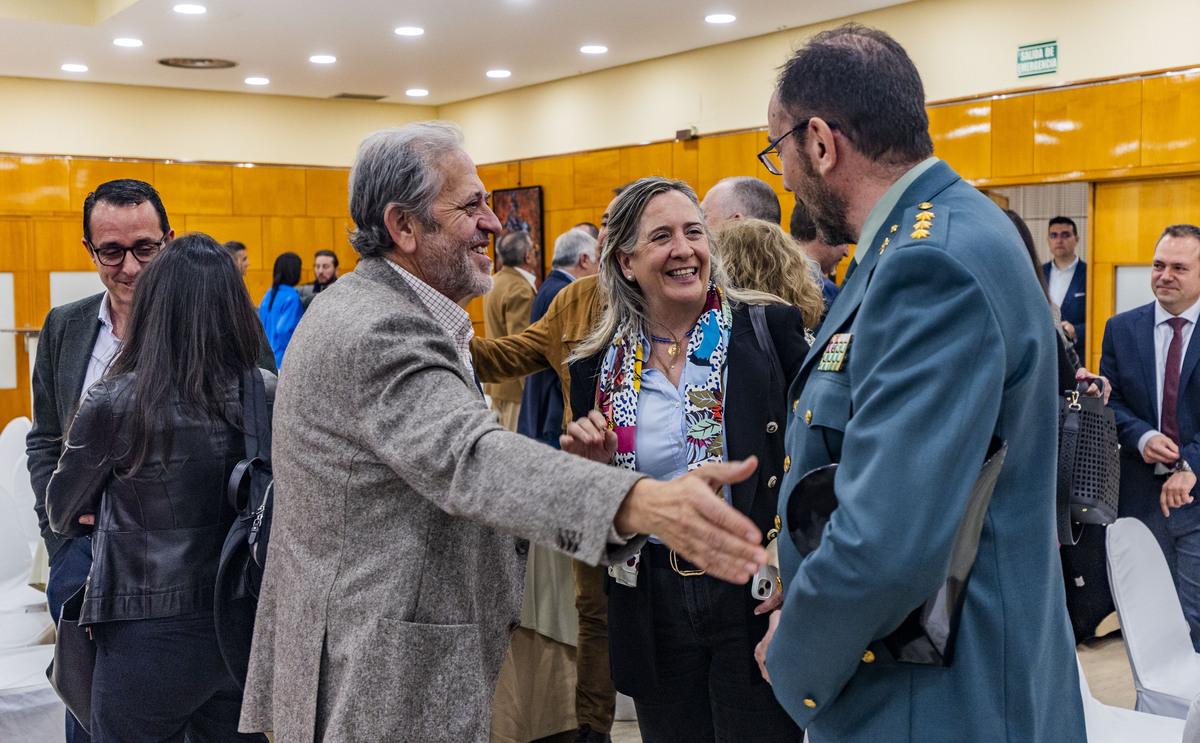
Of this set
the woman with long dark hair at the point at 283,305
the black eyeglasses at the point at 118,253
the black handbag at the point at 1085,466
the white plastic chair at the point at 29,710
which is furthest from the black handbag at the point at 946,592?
→ the woman with long dark hair at the point at 283,305

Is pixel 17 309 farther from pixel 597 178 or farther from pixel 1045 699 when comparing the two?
pixel 1045 699

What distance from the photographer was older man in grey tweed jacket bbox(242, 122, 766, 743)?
1.43 metres

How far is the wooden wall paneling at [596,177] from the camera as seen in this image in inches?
450

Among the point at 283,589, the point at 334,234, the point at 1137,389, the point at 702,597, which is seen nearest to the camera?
the point at 283,589

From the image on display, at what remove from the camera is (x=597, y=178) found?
11.6 metres

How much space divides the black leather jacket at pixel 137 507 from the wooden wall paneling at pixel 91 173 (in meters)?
10.7

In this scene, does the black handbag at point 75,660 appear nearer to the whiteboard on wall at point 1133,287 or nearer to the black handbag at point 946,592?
the black handbag at point 946,592

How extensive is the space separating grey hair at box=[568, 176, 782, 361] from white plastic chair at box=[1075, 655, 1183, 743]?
141 centimetres

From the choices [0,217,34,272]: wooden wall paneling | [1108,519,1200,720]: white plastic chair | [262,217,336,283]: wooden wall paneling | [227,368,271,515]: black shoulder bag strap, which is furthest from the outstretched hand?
[262,217,336,283]: wooden wall paneling

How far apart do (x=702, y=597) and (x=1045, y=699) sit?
3.15ft

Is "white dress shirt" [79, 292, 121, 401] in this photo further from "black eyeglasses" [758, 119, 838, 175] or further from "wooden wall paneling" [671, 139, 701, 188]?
"wooden wall paneling" [671, 139, 701, 188]

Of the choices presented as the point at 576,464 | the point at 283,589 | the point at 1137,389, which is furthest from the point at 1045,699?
the point at 1137,389

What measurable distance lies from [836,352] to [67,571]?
206 cm

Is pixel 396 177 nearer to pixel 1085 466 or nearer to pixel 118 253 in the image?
pixel 118 253
